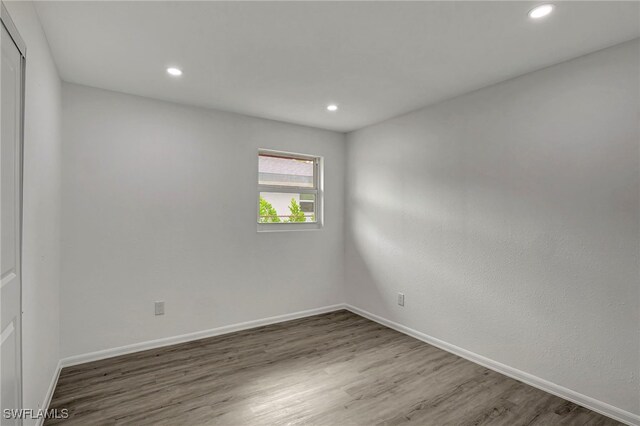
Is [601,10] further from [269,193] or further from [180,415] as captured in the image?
[180,415]

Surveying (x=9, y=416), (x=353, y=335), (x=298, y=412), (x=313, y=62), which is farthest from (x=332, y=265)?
(x=9, y=416)

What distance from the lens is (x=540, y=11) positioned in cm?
175

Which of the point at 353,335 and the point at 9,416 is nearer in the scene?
the point at 9,416

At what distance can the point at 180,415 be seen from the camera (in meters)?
2.08

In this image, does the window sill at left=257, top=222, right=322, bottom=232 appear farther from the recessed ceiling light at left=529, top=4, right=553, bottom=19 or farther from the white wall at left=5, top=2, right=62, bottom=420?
the recessed ceiling light at left=529, top=4, right=553, bottom=19

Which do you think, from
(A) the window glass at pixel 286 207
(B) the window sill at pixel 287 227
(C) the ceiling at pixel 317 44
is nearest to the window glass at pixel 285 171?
(A) the window glass at pixel 286 207

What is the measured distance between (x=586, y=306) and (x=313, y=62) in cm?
256

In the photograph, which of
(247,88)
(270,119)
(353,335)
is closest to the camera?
(247,88)

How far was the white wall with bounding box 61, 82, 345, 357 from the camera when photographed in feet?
9.12

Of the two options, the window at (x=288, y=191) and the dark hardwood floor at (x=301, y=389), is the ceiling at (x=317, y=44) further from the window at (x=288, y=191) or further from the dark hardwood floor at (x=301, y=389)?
the dark hardwood floor at (x=301, y=389)

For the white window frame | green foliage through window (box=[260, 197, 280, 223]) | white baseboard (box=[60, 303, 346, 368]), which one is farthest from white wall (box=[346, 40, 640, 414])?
green foliage through window (box=[260, 197, 280, 223])

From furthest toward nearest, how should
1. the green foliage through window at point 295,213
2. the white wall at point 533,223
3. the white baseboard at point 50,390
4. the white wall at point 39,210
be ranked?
the green foliage through window at point 295,213 < the white wall at point 533,223 < the white baseboard at point 50,390 < the white wall at point 39,210

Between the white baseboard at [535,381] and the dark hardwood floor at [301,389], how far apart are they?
0.06 metres

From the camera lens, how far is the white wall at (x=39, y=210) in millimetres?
1677
